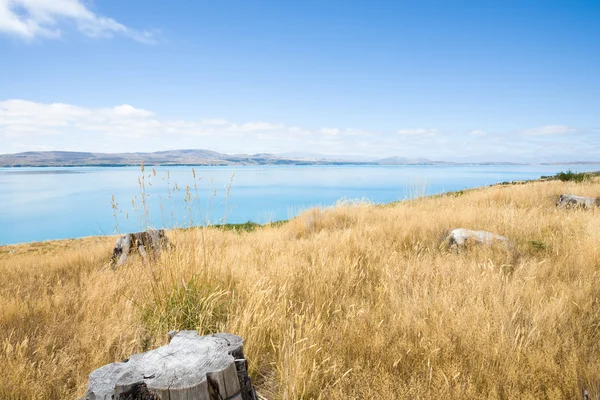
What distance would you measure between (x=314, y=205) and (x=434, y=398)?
384 inches

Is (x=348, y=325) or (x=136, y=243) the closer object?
(x=348, y=325)

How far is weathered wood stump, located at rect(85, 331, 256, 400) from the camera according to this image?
1476 mm

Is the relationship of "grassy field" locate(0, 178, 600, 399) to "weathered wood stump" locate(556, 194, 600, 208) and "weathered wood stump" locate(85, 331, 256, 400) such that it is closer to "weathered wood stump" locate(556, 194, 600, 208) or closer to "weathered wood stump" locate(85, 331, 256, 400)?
"weathered wood stump" locate(85, 331, 256, 400)

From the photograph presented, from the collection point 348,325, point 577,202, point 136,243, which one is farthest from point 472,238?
point 136,243

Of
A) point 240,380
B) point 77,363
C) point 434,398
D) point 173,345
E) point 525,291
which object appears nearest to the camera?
point 240,380

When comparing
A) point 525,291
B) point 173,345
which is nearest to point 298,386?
point 173,345

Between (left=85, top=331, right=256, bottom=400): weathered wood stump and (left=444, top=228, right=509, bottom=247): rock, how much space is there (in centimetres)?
488

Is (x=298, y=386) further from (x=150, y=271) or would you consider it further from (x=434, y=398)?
(x=150, y=271)

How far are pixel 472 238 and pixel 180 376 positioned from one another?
210 inches

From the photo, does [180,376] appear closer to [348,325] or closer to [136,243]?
[348,325]

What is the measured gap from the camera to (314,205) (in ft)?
A: 38.4

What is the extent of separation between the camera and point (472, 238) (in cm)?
552

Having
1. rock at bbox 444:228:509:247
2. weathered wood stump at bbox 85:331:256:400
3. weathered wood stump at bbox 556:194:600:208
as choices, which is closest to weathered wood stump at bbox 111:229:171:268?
weathered wood stump at bbox 85:331:256:400

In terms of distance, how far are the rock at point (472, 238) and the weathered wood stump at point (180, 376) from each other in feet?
16.0
